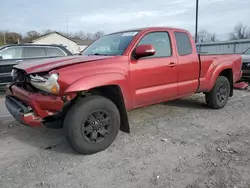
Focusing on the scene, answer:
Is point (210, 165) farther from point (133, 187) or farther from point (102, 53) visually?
point (102, 53)

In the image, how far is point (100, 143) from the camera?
3.39 metres

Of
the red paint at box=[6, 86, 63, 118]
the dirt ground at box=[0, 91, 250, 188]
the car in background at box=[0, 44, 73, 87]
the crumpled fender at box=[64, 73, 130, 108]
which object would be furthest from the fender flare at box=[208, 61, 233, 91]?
the car in background at box=[0, 44, 73, 87]

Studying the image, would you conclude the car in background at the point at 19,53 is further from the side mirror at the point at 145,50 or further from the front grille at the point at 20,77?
the side mirror at the point at 145,50

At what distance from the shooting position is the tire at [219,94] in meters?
5.45

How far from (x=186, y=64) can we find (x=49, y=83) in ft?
9.07

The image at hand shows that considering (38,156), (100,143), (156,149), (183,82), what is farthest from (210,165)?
(38,156)

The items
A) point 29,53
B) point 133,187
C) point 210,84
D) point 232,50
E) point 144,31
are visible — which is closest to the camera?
point 133,187

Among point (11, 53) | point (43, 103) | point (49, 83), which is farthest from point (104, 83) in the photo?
point (11, 53)

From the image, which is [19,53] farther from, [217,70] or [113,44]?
[217,70]

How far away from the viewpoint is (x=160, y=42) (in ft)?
14.2

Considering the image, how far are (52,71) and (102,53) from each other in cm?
136

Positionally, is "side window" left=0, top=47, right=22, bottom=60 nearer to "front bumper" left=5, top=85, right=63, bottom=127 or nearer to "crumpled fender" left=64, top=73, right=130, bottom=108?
"front bumper" left=5, top=85, right=63, bottom=127

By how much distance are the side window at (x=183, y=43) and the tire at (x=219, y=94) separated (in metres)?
Answer: 1.25

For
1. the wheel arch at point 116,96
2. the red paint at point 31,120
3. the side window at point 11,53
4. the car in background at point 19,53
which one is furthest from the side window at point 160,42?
the side window at point 11,53
